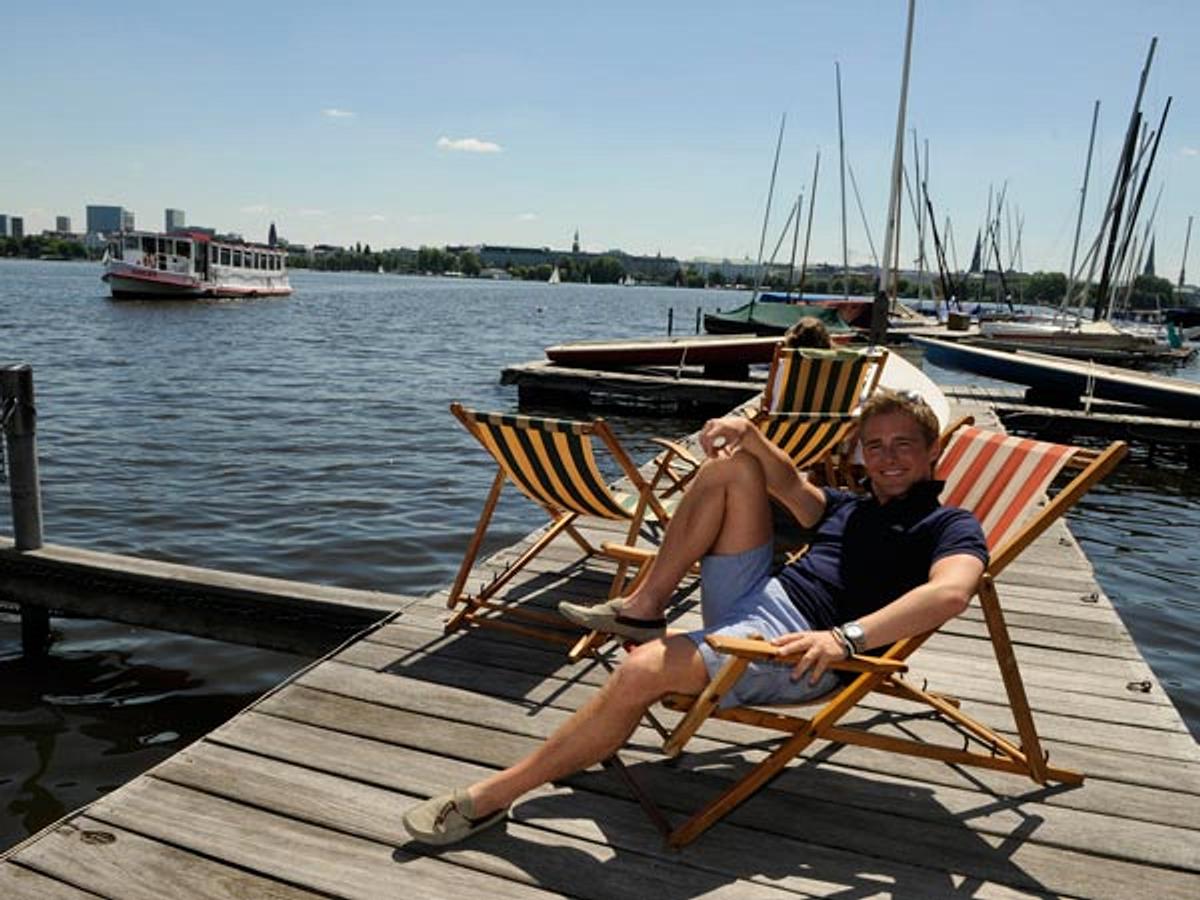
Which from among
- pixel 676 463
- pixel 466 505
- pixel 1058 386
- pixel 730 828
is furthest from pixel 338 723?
pixel 1058 386

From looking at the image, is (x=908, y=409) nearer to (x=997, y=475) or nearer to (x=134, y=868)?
(x=997, y=475)

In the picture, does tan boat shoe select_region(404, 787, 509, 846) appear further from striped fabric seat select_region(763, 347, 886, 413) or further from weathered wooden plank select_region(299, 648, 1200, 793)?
striped fabric seat select_region(763, 347, 886, 413)

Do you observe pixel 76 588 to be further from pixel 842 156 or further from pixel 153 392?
pixel 842 156

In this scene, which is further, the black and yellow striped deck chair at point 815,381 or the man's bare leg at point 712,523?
the black and yellow striped deck chair at point 815,381

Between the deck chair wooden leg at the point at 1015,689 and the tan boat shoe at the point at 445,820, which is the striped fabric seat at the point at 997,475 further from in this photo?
the tan boat shoe at the point at 445,820

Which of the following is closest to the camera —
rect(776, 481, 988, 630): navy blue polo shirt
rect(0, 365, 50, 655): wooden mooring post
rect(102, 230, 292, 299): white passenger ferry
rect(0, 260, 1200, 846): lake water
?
rect(776, 481, 988, 630): navy blue polo shirt

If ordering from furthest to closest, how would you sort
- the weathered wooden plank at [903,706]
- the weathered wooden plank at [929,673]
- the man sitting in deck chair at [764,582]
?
the weathered wooden plank at [929,673] < the weathered wooden plank at [903,706] < the man sitting in deck chair at [764,582]

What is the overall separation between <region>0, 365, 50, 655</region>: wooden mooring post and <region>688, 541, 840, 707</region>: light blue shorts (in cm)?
378

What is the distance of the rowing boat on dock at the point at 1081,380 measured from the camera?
606 inches

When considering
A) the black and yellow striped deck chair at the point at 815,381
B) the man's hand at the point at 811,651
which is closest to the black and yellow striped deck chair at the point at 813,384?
the black and yellow striped deck chair at the point at 815,381

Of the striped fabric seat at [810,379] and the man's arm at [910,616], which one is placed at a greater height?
the striped fabric seat at [810,379]

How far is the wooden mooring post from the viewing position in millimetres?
4812

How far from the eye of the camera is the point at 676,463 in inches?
301

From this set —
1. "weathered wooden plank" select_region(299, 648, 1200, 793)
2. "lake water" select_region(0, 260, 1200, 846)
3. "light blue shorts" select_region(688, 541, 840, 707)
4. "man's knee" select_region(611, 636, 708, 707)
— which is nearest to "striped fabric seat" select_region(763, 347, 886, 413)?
"lake water" select_region(0, 260, 1200, 846)
